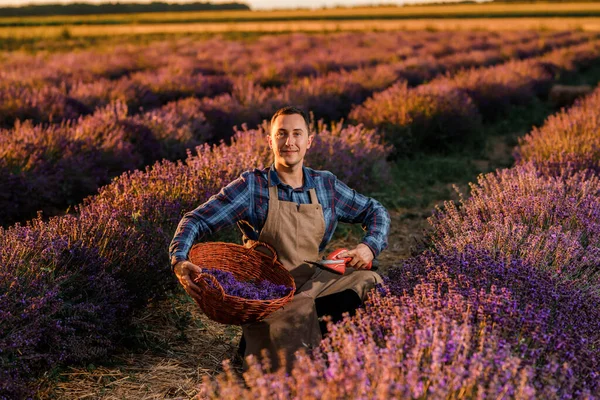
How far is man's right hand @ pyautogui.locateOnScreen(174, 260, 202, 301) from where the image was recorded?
8.58ft

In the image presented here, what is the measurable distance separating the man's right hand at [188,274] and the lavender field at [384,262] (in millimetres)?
431

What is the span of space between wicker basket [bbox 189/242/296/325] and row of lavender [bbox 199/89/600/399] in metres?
0.27

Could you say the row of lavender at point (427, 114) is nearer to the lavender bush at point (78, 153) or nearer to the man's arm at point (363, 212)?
the lavender bush at point (78, 153)

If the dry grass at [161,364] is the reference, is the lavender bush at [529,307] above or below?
above

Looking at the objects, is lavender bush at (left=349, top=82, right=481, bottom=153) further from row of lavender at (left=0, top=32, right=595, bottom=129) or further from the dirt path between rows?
Result: the dirt path between rows

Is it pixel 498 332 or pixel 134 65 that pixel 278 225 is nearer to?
pixel 498 332

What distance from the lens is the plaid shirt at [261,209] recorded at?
2926mm

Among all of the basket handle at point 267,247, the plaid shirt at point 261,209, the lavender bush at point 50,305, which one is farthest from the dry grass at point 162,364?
the plaid shirt at point 261,209

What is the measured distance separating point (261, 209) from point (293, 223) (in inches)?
6.8

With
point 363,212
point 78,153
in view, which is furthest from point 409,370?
point 78,153

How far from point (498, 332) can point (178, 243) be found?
140 centimetres

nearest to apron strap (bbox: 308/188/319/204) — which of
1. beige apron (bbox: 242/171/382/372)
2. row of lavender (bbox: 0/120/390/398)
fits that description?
beige apron (bbox: 242/171/382/372)

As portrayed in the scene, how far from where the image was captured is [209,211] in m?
2.97

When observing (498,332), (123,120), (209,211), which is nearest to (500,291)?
(498,332)
